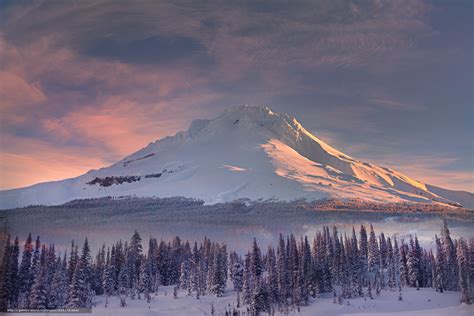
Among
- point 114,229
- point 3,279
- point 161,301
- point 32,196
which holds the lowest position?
point 161,301

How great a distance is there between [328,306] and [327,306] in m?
0.17

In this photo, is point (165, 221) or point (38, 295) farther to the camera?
point (165, 221)

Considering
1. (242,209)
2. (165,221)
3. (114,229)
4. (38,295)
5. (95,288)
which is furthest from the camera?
(242,209)

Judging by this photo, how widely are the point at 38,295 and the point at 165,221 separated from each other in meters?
45.0

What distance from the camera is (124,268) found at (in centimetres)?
8006

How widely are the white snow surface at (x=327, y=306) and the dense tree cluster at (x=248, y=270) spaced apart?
1736mm

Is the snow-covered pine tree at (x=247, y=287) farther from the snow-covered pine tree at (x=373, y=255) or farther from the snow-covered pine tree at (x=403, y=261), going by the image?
the snow-covered pine tree at (x=403, y=261)

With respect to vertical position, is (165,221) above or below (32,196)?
below

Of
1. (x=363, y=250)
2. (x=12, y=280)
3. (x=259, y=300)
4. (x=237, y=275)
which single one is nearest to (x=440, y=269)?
(x=363, y=250)

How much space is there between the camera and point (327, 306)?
64.8 m

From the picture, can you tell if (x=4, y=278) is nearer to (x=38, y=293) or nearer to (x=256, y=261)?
(x=38, y=293)

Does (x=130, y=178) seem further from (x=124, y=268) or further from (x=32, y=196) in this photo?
(x=124, y=268)

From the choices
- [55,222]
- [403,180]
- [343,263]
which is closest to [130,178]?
[55,222]

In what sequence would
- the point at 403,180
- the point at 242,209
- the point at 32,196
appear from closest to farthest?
the point at 242,209 → the point at 32,196 → the point at 403,180
